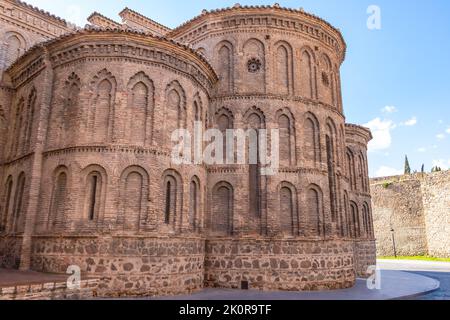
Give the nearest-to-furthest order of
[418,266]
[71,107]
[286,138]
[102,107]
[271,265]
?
1. [102,107]
2. [71,107]
3. [271,265]
4. [286,138]
5. [418,266]

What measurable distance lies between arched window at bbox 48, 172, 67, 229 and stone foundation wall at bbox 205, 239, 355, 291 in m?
5.44

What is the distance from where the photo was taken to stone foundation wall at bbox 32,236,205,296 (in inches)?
442

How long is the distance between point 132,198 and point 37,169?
380 cm

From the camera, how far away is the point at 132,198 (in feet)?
39.5

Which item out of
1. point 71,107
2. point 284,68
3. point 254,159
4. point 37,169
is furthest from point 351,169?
point 37,169

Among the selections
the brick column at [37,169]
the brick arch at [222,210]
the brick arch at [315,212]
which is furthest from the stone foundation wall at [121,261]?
the brick arch at [315,212]

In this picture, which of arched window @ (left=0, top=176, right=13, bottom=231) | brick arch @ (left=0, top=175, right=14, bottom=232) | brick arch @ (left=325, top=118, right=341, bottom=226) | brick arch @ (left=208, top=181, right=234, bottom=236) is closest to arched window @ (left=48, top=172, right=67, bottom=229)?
brick arch @ (left=0, top=175, right=14, bottom=232)

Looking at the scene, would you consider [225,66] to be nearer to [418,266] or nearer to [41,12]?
[41,12]

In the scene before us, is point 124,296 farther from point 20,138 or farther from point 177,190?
point 20,138

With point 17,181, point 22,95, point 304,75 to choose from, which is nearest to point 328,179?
point 304,75

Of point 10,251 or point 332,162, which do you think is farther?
point 332,162

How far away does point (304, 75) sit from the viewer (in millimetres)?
16250

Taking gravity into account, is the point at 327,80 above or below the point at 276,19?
below

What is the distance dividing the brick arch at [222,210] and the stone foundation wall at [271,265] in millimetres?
518
